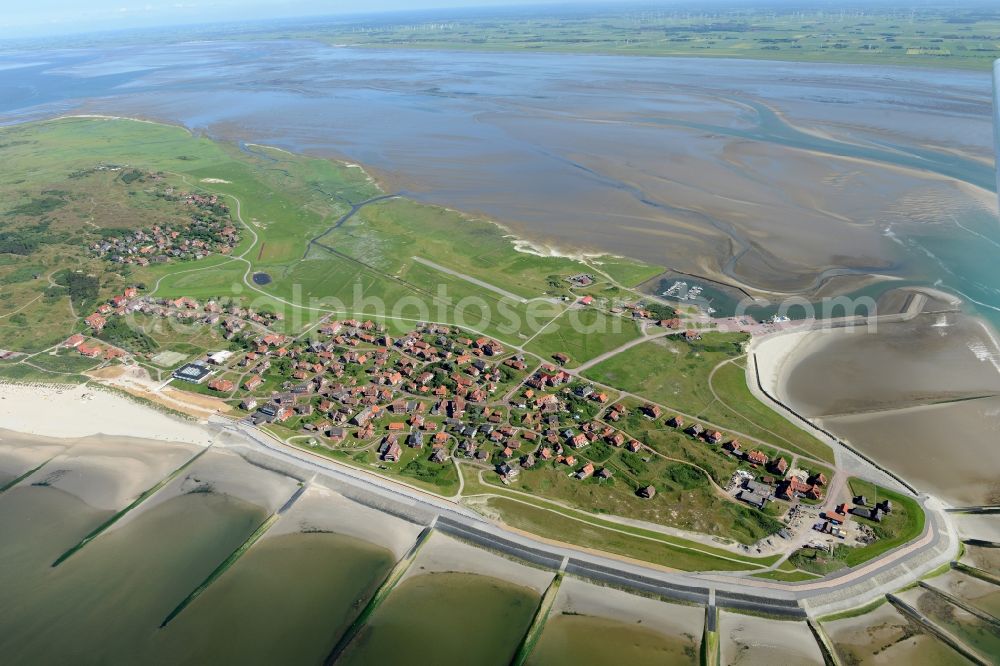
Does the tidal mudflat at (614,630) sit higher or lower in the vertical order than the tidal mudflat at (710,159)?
lower

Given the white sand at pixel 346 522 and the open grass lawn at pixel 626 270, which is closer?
the white sand at pixel 346 522

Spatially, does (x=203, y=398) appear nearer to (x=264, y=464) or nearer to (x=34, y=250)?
(x=264, y=464)

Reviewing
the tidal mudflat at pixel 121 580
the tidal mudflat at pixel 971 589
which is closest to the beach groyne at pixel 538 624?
the tidal mudflat at pixel 121 580

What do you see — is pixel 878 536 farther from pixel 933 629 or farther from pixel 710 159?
pixel 710 159

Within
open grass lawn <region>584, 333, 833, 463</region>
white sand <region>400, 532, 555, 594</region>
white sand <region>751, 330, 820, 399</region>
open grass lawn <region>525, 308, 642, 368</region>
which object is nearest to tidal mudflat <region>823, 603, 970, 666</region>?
open grass lawn <region>584, 333, 833, 463</region>

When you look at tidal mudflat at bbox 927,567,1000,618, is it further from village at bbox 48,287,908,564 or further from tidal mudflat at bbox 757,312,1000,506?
tidal mudflat at bbox 757,312,1000,506

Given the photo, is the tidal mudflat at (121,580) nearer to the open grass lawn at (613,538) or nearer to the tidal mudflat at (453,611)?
the tidal mudflat at (453,611)

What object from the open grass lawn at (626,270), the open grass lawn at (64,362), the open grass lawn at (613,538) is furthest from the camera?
the open grass lawn at (626,270)
